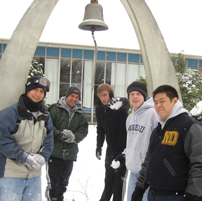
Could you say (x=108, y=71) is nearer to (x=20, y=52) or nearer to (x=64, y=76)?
(x=64, y=76)

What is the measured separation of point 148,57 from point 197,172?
2058 mm

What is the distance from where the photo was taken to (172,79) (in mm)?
3674

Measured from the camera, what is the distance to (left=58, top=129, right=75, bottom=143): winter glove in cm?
376

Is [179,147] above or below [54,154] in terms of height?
above

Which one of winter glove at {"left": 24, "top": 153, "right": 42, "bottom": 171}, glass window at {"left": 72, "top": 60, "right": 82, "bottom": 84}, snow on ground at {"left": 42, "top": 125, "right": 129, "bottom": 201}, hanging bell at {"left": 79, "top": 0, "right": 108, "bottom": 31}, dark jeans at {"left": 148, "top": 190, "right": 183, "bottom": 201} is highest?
glass window at {"left": 72, "top": 60, "right": 82, "bottom": 84}

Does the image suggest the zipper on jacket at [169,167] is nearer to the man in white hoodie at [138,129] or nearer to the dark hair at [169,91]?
the dark hair at [169,91]

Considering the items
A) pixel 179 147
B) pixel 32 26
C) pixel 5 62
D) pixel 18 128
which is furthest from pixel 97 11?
pixel 179 147

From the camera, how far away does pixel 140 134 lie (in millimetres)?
2957

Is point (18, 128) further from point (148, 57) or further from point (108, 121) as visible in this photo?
point (148, 57)

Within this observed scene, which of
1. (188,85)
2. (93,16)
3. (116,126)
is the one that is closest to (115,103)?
(116,126)

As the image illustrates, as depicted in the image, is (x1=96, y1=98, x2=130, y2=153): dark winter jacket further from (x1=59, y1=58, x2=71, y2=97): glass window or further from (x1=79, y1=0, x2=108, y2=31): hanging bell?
(x1=59, y1=58, x2=71, y2=97): glass window

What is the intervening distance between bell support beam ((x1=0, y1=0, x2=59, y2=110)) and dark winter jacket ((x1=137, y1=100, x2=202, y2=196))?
1.94 meters

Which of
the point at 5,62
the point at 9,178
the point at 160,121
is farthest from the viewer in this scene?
the point at 5,62

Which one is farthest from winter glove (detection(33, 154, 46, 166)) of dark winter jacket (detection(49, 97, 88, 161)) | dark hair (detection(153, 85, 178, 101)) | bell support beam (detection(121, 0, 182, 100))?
bell support beam (detection(121, 0, 182, 100))
